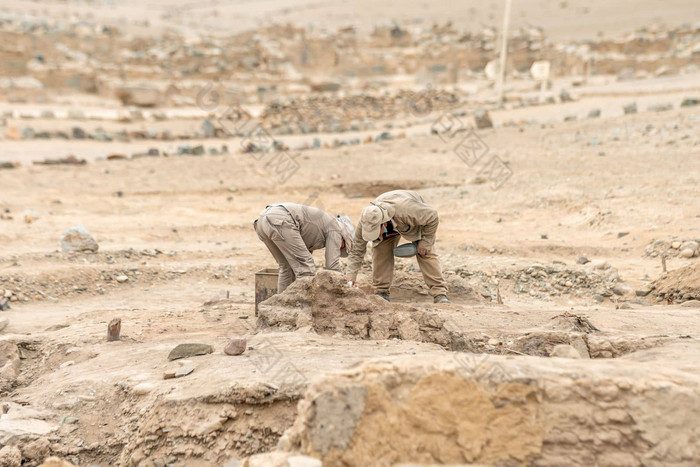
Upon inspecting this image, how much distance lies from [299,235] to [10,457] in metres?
2.63

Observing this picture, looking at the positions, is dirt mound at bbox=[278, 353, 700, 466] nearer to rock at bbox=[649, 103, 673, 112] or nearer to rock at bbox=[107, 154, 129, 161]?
rock at bbox=[107, 154, 129, 161]

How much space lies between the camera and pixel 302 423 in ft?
9.29

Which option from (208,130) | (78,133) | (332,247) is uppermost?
(208,130)

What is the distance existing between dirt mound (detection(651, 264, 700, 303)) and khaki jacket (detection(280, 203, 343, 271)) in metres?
3.20

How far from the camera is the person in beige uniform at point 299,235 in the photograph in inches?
210

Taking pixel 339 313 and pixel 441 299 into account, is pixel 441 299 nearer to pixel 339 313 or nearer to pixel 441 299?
pixel 441 299

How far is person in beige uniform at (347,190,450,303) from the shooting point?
543 centimetres

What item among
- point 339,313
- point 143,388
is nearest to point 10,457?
point 143,388

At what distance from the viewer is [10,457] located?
11.9ft

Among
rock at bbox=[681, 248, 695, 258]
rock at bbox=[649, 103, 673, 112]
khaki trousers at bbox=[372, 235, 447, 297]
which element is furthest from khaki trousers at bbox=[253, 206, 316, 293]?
rock at bbox=[649, 103, 673, 112]

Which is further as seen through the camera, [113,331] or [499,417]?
[113,331]

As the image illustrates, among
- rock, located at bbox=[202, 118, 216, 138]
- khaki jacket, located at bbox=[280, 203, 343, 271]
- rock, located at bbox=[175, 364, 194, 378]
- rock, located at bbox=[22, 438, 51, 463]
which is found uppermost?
rock, located at bbox=[202, 118, 216, 138]

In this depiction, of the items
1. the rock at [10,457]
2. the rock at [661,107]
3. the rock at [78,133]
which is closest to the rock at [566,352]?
the rock at [10,457]

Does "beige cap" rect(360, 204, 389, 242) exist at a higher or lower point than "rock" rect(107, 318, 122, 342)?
higher
